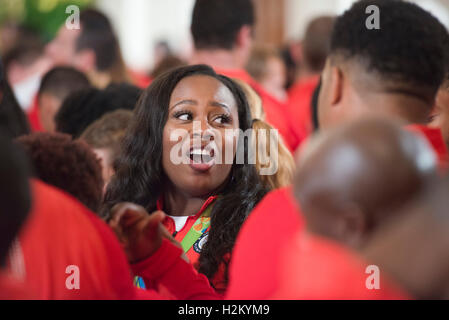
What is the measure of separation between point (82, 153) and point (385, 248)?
787 mm

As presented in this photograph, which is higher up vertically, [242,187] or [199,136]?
[199,136]

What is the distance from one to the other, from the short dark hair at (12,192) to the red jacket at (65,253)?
62mm

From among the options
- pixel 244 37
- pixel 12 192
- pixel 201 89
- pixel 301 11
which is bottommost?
pixel 12 192

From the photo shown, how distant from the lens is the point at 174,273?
1.69 metres

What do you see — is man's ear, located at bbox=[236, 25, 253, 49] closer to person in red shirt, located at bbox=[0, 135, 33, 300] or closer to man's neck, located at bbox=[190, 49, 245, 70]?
man's neck, located at bbox=[190, 49, 245, 70]

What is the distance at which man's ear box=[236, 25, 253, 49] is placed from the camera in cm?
400

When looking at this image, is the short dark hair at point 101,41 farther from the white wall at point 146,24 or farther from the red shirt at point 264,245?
the white wall at point 146,24

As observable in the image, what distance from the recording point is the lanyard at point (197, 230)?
6.95 feet

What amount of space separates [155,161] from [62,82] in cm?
171

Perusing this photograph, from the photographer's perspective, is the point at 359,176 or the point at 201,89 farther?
the point at 201,89

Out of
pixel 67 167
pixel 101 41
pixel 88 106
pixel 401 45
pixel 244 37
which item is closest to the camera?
pixel 67 167

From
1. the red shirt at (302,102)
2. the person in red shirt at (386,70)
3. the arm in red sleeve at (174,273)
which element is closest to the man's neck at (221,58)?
the red shirt at (302,102)

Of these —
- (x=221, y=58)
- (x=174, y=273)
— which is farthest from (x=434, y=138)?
(x=221, y=58)

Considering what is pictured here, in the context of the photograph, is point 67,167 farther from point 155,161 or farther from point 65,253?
point 155,161
